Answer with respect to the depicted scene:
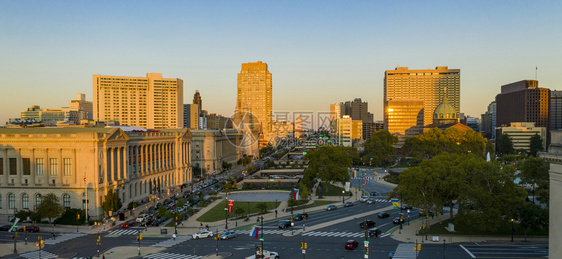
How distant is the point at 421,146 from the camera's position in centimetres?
15425

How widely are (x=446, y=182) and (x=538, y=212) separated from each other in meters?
12.5

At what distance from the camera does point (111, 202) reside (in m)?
74.8

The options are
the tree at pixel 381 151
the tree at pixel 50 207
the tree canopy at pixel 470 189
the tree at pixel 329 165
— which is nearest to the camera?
the tree canopy at pixel 470 189

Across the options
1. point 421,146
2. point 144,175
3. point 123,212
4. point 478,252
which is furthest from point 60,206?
point 421,146

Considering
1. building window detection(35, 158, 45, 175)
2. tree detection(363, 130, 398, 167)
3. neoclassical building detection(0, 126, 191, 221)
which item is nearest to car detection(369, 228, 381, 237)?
neoclassical building detection(0, 126, 191, 221)

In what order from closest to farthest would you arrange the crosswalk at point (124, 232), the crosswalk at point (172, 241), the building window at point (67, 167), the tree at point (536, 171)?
1. the crosswalk at point (172, 241)
2. the crosswalk at point (124, 232)
3. the building window at point (67, 167)
4. the tree at point (536, 171)

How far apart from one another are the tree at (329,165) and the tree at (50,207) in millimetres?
58479

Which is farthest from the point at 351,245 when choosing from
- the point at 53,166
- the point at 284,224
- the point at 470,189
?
the point at 53,166

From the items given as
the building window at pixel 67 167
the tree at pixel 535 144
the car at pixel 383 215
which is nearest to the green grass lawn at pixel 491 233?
the car at pixel 383 215

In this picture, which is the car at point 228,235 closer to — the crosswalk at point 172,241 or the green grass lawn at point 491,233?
the crosswalk at point 172,241

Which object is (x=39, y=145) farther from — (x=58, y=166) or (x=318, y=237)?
(x=318, y=237)

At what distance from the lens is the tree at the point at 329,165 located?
102m

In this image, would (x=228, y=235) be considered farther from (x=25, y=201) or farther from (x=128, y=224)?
(x=25, y=201)

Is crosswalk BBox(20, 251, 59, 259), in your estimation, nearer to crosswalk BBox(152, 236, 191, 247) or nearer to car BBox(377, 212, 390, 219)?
crosswalk BBox(152, 236, 191, 247)
